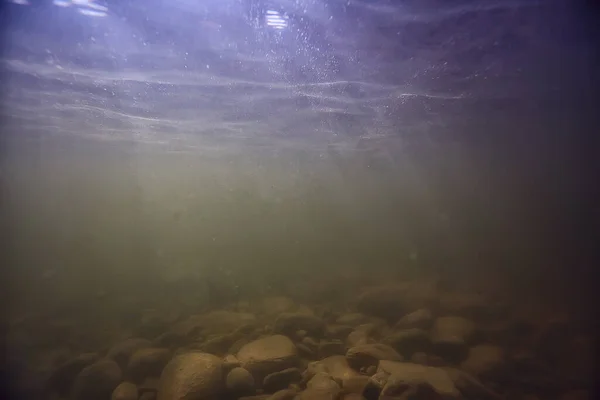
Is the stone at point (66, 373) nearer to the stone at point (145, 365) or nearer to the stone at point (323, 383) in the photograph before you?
the stone at point (145, 365)

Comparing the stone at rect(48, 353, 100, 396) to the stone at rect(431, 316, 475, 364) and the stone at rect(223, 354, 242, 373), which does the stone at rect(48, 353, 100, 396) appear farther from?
the stone at rect(431, 316, 475, 364)

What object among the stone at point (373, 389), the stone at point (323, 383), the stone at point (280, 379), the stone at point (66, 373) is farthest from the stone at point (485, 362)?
the stone at point (66, 373)

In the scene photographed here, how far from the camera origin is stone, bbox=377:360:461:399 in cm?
580

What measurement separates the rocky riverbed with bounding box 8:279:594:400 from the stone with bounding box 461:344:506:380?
0.02m

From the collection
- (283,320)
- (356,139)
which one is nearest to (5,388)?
(283,320)

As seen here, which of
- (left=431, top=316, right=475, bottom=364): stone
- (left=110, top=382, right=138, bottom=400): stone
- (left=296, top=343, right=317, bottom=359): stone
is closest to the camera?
(left=110, top=382, right=138, bottom=400): stone

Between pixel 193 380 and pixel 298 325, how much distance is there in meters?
3.08

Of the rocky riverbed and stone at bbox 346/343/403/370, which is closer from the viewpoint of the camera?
the rocky riverbed

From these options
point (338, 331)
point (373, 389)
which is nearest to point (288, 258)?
point (338, 331)

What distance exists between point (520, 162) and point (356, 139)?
25519mm

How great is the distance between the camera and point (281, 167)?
36.1 metres

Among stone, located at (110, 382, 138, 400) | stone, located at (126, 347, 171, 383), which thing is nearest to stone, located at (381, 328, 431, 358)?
stone, located at (126, 347, 171, 383)

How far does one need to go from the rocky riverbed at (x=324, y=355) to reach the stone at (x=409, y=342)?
23 mm

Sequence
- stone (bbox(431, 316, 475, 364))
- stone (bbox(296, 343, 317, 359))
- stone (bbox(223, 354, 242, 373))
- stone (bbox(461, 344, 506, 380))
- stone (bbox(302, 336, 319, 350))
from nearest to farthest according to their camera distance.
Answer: stone (bbox(223, 354, 242, 373)) → stone (bbox(461, 344, 506, 380)) → stone (bbox(296, 343, 317, 359)) → stone (bbox(431, 316, 475, 364)) → stone (bbox(302, 336, 319, 350))
